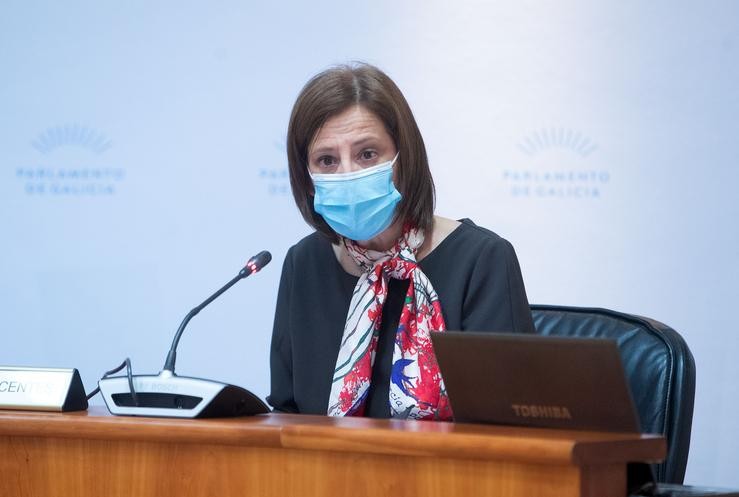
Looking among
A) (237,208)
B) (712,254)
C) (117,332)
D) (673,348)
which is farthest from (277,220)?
(673,348)

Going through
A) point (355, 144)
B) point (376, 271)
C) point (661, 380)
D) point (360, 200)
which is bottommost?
point (661, 380)

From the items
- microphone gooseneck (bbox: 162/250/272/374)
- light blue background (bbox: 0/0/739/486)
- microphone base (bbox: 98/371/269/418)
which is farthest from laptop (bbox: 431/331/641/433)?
light blue background (bbox: 0/0/739/486)

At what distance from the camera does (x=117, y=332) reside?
2.86m

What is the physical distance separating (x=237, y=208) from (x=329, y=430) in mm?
1694

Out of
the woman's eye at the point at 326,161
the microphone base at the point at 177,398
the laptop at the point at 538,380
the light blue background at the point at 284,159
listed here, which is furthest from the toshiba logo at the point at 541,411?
the light blue background at the point at 284,159

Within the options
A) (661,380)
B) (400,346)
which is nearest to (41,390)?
(400,346)

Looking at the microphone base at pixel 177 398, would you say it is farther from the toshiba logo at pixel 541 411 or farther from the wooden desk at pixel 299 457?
the toshiba logo at pixel 541 411

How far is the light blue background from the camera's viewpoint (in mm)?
2490

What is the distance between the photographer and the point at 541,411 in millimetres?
1166

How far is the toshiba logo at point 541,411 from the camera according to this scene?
1.15 m

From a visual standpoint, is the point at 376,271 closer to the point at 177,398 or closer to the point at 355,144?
the point at 355,144

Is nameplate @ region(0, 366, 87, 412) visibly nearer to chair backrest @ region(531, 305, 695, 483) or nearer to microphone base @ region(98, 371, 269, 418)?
microphone base @ region(98, 371, 269, 418)

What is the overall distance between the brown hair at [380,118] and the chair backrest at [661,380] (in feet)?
1.33

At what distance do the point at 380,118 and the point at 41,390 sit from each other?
0.82 m
